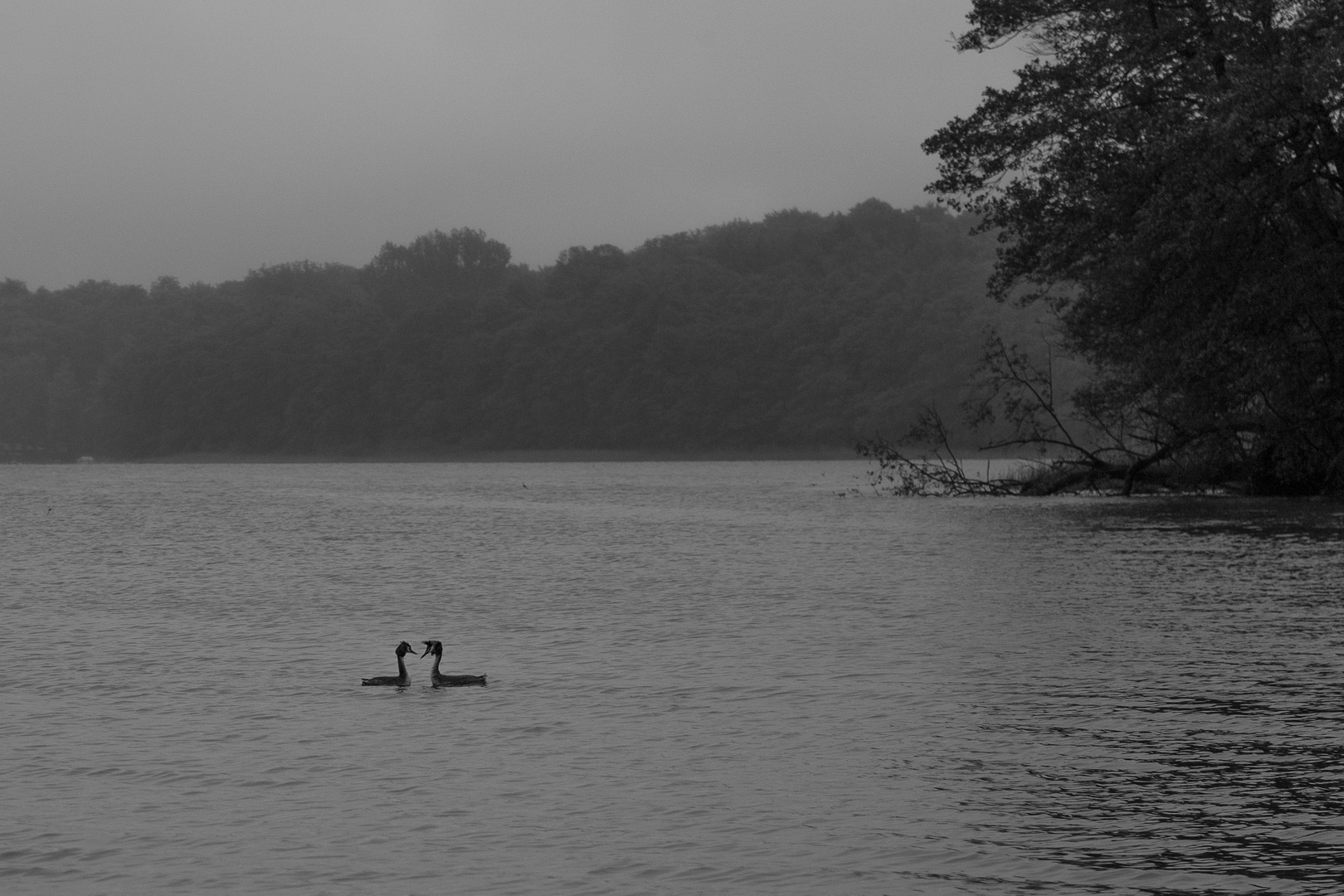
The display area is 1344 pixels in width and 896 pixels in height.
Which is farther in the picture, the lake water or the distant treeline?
the distant treeline

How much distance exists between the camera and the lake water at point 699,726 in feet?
34.4

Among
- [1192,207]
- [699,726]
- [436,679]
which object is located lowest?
[699,726]

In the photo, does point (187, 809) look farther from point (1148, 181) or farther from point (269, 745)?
point (1148, 181)

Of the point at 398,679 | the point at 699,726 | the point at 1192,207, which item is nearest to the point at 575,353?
the point at 1192,207

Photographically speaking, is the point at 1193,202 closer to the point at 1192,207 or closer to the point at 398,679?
the point at 1192,207

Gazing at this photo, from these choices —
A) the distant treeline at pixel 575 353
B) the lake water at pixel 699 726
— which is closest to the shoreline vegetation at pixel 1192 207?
the lake water at pixel 699 726

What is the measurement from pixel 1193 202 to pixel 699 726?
24.2 metres

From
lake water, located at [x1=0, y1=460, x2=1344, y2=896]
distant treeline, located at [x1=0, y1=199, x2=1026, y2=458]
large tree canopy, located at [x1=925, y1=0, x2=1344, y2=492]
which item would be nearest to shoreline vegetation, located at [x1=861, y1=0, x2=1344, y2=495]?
large tree canopy, located at [x1=925, y1=0, x2=1344, y2=492]

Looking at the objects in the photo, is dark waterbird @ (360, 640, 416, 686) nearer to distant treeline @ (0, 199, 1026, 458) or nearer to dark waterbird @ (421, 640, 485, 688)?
dark waterbird @ (421, 640, 485, 688)

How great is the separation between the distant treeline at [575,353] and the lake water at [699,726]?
10835 centimetres

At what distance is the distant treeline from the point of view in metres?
146

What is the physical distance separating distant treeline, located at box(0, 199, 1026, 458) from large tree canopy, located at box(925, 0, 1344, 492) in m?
88.3

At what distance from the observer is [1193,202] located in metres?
35.3

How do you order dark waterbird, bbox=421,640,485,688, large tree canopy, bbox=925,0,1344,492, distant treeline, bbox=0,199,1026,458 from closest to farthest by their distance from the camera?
dark waterbird, bbox=421,640,485,688, large tree canopy, bbox=925,0,1344,492, distant treeline, bbox=0,199,1026,458
